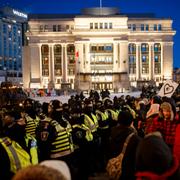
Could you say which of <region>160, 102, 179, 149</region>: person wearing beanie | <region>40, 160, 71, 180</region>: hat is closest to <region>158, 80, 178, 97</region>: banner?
<region>160, 102, 179, 149</region>: person wearing beanie

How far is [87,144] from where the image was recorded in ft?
32.2

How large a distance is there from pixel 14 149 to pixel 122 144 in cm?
175

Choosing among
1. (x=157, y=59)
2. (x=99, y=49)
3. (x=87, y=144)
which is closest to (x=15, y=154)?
(x=87, y=144)

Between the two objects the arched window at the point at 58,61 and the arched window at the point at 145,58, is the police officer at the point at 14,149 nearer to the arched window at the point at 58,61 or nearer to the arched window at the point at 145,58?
the arched window at the point at 58,61

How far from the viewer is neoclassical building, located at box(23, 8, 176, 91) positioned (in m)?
95.2

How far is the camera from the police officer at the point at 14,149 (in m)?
5.13

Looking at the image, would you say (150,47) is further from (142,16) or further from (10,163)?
(10,163)

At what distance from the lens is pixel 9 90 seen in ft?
123

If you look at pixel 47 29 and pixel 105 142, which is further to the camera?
pixel 47 29

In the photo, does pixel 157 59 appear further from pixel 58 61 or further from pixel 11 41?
pixel 11 41

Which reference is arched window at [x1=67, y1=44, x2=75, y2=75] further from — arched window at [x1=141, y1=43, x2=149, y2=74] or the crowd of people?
the crowd of people

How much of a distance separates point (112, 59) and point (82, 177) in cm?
8925

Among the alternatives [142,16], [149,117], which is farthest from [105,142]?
[142,16]

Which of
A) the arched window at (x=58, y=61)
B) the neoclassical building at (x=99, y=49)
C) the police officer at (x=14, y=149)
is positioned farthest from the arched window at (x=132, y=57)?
the police officer at (x=14, y=149)
